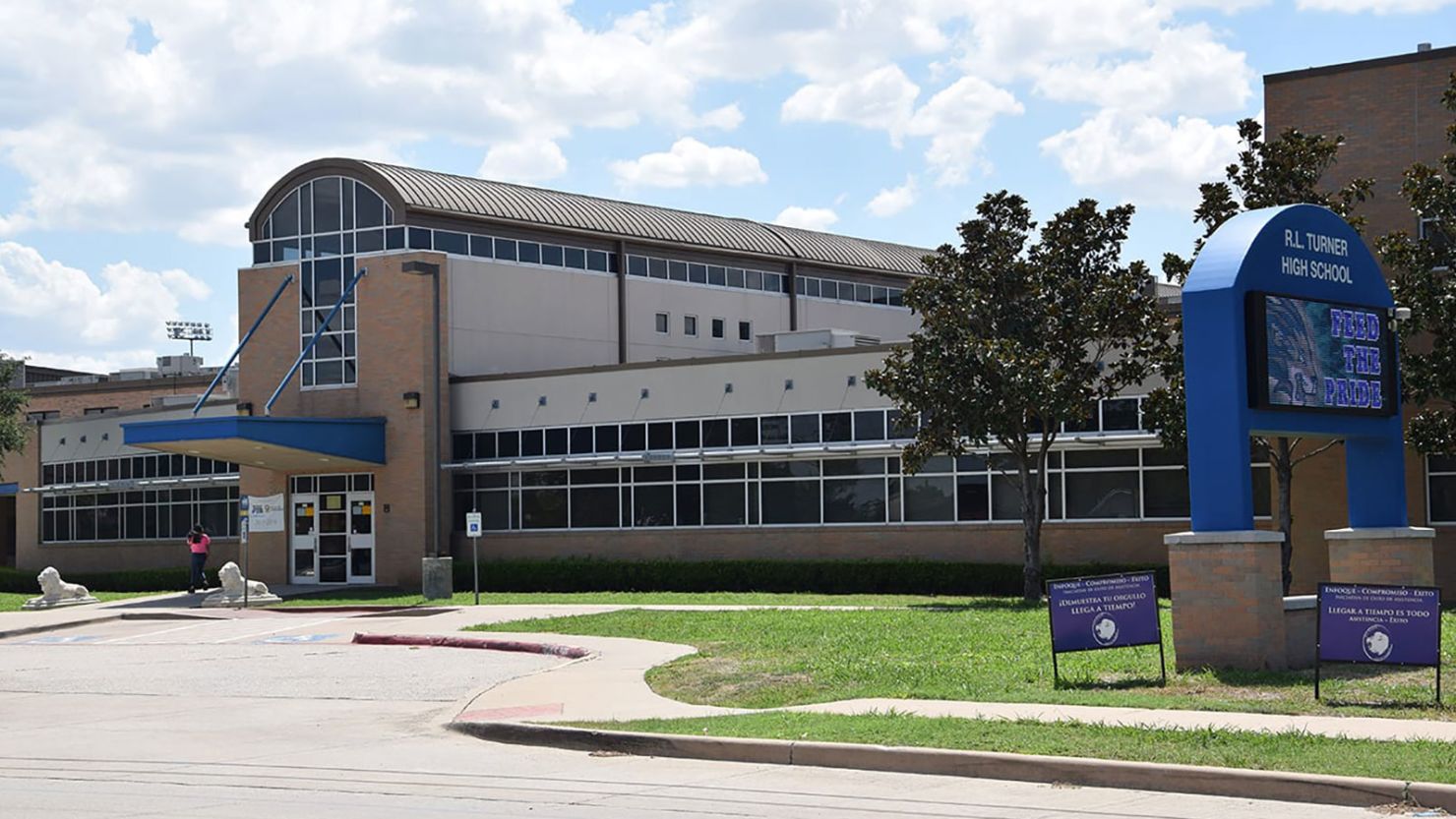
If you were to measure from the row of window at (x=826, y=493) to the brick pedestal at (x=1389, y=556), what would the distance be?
11981mm

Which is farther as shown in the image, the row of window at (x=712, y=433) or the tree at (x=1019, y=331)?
the row of window at (x=712, y=433)

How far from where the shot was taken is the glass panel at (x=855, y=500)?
3903 cm

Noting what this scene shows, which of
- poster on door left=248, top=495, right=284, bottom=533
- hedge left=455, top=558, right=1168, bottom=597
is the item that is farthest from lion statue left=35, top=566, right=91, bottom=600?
hedge left=455, top=558, right=1168, bottom=597

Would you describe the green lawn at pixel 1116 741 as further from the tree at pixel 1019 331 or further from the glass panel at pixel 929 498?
the glass panel at pixel 929 498

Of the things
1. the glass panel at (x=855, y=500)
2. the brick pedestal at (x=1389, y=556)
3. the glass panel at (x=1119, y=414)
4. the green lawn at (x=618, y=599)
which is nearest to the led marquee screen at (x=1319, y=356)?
the brick pedestal at (x=1389, y=556)

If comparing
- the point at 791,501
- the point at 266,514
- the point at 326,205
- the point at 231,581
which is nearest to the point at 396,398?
the point at 266,514

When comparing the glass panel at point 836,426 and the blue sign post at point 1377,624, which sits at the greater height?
the glass panel at point 836,426

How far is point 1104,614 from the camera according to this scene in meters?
17.3

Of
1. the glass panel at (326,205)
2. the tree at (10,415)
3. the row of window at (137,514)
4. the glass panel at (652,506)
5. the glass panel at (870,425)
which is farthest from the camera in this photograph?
the tree at (10,415)

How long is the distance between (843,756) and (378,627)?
1888 cm

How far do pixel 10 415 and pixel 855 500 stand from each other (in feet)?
100

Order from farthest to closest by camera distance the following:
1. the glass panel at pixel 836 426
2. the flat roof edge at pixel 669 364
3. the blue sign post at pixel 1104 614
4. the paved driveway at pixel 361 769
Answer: the glass panel at pixel 836 426 → the flat roof edge at pixel 669 364 → the blue sign post at pixel 1104 614 → the paved driveway at pixel 361 769

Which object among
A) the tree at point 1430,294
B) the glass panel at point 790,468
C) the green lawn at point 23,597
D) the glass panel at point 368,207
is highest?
the glass panel at point 368,207

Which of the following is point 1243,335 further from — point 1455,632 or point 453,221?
point 453,221
